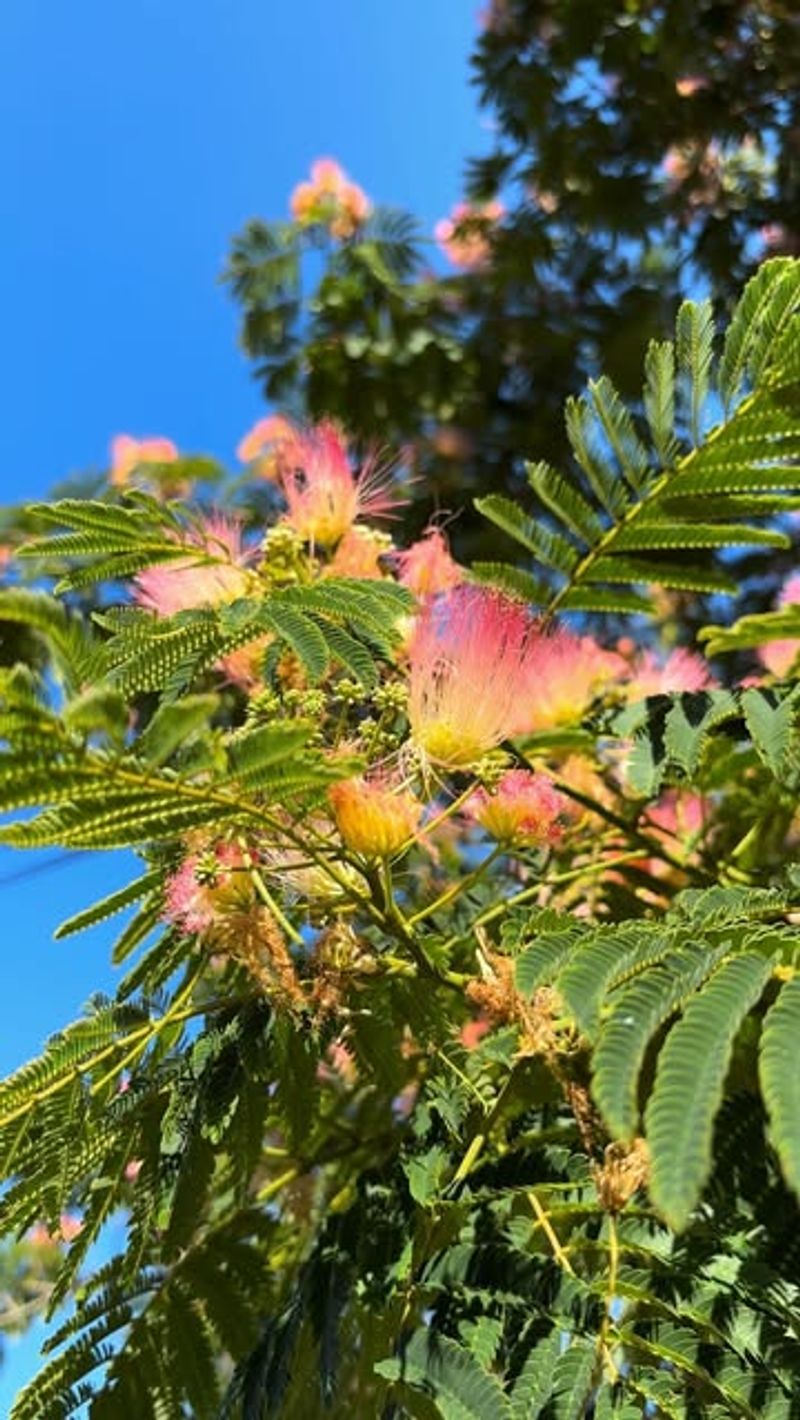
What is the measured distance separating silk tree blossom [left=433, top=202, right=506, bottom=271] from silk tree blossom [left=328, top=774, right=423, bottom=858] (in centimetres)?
293

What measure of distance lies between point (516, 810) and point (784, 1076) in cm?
65

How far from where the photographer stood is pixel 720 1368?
40.1 inches

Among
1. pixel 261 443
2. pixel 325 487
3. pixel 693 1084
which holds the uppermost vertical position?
pixel 261 443

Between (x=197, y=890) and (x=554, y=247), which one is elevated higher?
(x=554, y=247)

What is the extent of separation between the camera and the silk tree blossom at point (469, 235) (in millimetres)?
3814

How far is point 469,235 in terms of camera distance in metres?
3.83

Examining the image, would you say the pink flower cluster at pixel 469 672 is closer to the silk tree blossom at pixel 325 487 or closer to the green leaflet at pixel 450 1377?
the silk tree blossom at pixel 325 487

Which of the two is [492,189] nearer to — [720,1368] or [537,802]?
[537,802]

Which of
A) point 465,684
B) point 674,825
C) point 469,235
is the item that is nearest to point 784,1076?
point 465,684

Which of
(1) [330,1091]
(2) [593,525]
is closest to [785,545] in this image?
(2) [593,525]

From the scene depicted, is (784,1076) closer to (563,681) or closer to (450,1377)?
(450,1377)

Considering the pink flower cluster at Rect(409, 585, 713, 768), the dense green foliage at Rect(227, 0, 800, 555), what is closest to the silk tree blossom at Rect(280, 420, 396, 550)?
the pink flower cluster at Rect(409, 585, 713, 768)

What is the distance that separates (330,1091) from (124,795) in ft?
3.13

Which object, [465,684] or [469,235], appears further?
[469,235]
